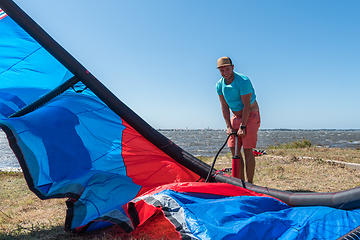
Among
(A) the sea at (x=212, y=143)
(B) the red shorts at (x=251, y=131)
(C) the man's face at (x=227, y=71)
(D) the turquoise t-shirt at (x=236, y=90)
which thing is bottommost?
(A) the sea at (x=212, y=143)

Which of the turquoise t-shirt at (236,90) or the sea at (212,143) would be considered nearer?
the turquoise t-shirt at (236,90)

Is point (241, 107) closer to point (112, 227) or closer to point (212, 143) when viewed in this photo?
point (112, 227)

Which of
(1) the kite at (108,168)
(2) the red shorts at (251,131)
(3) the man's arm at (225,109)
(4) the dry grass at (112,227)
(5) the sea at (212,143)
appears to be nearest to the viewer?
(1) the kite at (108,168)

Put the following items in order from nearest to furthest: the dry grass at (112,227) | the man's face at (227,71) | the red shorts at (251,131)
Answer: the dry grass at (112,227) < the man's face at (227,71) < the red shorts at (251,131)

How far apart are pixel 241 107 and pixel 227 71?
0.57 metres

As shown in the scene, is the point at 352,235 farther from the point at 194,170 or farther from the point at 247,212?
the point at 194,170

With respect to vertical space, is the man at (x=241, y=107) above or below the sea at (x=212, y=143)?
above

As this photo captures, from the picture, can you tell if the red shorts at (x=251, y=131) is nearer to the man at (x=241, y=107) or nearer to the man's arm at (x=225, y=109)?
the man at (x=241, y=107)

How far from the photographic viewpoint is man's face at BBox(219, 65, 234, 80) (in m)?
3.18

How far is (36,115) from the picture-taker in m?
2.92

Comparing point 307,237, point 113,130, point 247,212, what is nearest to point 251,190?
point 247,212

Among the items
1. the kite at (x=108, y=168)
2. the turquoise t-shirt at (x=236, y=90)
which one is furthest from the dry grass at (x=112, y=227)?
the turquoise t-shirt at (x=236, y=90)

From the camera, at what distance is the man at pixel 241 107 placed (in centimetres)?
322

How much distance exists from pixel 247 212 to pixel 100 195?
56.4 inches
